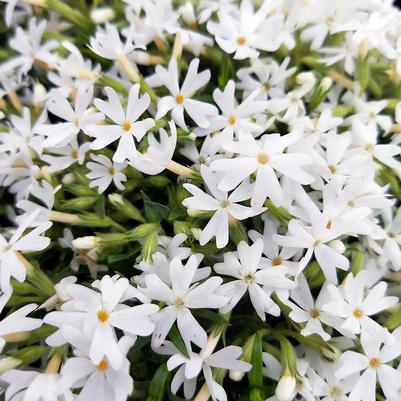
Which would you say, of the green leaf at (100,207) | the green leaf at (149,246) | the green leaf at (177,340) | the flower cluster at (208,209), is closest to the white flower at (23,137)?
the flower cluster at (208,209)

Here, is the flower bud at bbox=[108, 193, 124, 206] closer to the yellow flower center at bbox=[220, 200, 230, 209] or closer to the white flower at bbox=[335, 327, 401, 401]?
the yellow flower center at bbox=[220, 200, 230, 209]

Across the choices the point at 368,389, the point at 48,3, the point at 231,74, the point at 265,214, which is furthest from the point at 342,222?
the point at 48,3

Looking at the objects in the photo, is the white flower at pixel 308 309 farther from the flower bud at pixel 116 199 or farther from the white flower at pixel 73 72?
the white flower at pixel 73 72

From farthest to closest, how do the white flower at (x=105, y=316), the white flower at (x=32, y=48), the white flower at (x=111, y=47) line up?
the white flower at (x=32, y=48), the white flower at (x=111, y=47), the white flower at (x=105, y=316)

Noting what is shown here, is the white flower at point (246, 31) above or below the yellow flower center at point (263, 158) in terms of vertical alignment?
above

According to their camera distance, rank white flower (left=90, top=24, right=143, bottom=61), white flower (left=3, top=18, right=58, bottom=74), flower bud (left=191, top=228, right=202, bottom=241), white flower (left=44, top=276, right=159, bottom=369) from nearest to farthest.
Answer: white flower (left=44, top=276, right=159, bottom=369) < flower bud (left=191, top=228, right=202, bottom=241) < white flower (left=90, top=24, right=143, bottom=61) < white flower (left=3, top=18, right=58, bottom=74)

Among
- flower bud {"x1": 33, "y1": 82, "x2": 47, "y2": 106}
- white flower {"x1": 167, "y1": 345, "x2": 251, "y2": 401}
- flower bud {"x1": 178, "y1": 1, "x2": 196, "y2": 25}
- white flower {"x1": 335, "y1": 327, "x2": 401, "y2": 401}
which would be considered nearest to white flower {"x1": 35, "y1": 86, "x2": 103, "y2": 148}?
flower bud {"x1": 33, "y1": 82, "x2": 47, "y2": 106}

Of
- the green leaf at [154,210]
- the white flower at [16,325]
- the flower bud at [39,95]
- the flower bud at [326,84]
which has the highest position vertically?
the flower bud at [326,84]

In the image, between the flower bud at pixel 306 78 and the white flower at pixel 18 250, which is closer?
the white flower at pixel 18 250

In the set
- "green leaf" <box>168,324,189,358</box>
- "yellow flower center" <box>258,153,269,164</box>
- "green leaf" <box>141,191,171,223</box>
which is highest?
"yellow flower center" <box>258,153,269,164</box>
